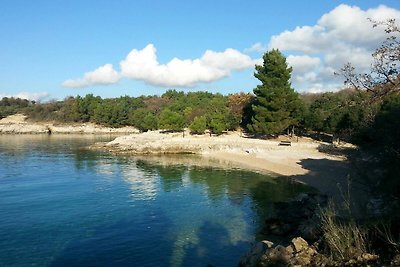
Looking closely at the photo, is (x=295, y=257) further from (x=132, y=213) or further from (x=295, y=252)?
(x=132, y=213)

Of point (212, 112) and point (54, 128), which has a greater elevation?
point (212, 112)

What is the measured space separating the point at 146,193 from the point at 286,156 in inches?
988

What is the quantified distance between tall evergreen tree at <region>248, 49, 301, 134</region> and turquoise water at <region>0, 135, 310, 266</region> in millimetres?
20925

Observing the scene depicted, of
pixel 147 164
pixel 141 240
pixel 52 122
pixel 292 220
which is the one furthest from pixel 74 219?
pixel 52 122

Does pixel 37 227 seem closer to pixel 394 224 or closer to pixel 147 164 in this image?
pixel 394 224

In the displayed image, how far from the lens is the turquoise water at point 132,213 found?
66.9 feet

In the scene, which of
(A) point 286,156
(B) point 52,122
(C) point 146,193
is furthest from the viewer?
(B) point 52,122

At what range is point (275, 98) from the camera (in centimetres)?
6788

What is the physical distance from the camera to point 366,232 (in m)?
12.3

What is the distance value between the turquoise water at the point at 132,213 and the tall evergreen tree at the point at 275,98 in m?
20.9

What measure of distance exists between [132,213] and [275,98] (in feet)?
147

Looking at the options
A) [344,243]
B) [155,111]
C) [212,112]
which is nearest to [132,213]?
[344,243]

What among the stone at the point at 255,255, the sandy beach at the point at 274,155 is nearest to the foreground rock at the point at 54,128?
the sandy beach at the point at 274,155

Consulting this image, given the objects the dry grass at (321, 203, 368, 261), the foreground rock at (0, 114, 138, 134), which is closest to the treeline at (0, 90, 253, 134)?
the foreground rock at (0, 114, 138, 134)
